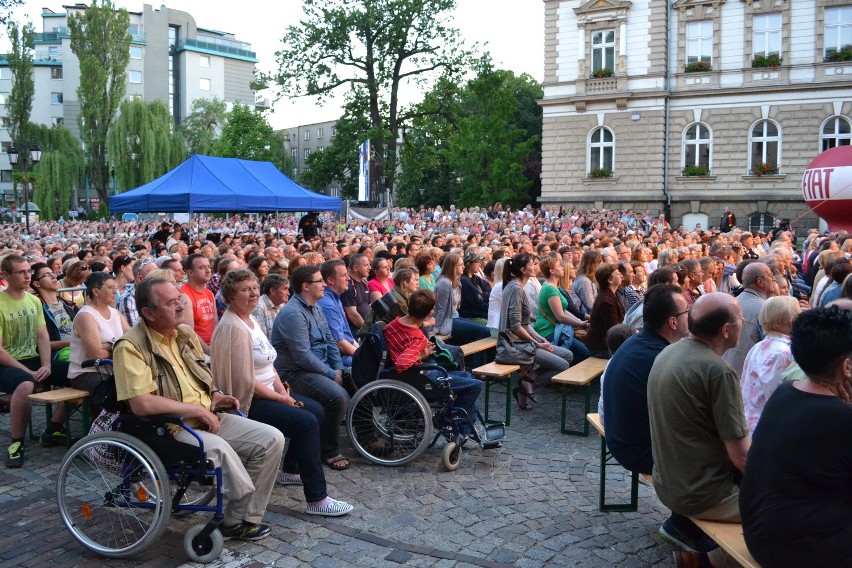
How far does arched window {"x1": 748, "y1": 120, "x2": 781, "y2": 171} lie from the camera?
1203 inches

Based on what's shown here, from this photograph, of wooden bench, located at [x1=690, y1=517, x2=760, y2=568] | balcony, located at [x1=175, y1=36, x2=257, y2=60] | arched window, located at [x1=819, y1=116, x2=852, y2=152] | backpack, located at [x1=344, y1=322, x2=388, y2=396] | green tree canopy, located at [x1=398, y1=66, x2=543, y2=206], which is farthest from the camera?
balcony, located at [x1=175, y1=36, x2=257, y2=60]

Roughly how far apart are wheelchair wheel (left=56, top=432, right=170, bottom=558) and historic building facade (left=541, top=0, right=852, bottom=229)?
98.7ft

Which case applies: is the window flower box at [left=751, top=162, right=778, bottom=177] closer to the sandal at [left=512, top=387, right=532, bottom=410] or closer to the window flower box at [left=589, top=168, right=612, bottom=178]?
the window flower box at [left=589, top=168, right=612, bottom=178]

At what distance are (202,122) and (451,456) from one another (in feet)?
246

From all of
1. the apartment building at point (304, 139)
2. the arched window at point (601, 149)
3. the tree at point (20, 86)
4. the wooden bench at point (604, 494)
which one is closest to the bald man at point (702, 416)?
the wooden bench at point (604, 494)

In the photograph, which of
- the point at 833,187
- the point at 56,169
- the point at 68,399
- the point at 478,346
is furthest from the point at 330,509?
the point at 56,169

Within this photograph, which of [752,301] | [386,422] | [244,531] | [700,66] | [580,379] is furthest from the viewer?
[700,66]

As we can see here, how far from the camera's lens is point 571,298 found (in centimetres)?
958

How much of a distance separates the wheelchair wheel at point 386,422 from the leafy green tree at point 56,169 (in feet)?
176

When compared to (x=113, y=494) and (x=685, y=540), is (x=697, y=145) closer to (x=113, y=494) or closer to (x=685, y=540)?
(x=685, y=540)

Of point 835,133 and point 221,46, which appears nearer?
point 835,133

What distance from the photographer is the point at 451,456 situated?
20.3 feet

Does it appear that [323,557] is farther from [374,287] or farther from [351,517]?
[374,287]

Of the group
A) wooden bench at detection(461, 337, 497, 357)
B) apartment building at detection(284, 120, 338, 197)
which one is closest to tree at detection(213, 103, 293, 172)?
apartment building at detection(284, 120, 338, 197)
